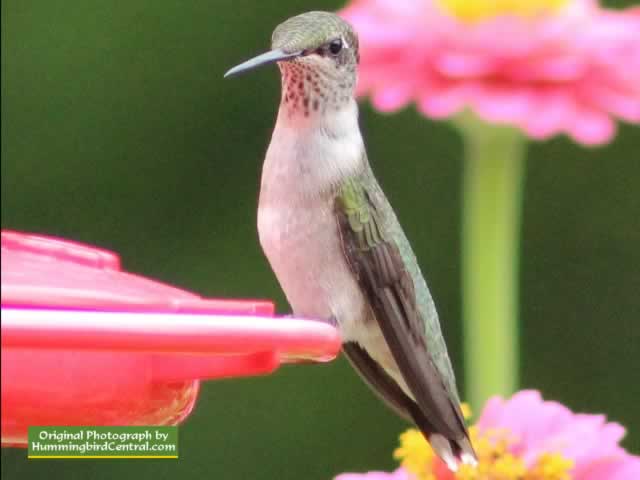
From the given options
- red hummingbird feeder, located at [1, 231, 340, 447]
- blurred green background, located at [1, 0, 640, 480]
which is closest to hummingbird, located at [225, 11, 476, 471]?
red hummingbird feeder, located at [1, 231, 340, 447]

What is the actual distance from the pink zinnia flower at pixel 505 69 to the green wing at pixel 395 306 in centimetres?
82

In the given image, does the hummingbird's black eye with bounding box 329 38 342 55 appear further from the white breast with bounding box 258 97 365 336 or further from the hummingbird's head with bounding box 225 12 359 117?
the white breast with bounding box 258 97 365 336

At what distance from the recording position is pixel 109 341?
1.43m

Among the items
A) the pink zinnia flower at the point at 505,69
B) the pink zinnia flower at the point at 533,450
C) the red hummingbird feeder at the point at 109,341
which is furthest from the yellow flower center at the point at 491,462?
the pink zinnia flower at the point at 505,69

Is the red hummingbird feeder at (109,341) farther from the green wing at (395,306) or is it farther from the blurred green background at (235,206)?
the blurred green background at (235,206)

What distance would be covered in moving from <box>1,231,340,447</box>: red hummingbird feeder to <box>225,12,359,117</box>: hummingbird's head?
1.68 feet

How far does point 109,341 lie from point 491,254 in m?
2.01

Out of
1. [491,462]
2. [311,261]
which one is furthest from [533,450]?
[311,261]

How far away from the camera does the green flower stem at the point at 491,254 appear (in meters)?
3.31

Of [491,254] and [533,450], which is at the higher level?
[491,254]

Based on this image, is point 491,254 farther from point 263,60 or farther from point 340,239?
point 263,60

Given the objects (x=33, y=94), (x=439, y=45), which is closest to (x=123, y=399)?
(x=439, y=45)

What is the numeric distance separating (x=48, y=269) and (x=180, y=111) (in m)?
3.36

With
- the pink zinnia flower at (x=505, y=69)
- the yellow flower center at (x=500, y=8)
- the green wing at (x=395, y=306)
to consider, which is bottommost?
the green wing at (x=395, y=306)
